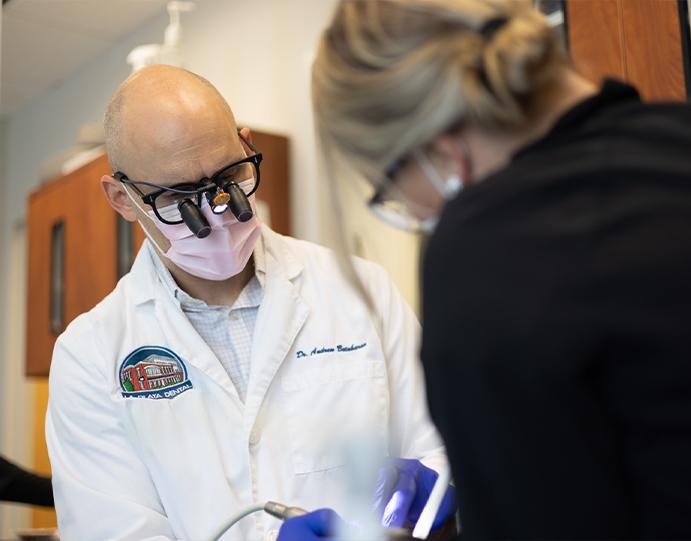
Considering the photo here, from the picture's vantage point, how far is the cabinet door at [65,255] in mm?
3303

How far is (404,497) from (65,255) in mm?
2733

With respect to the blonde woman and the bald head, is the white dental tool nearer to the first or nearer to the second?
the blonde woman

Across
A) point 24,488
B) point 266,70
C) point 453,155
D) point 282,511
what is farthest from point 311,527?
point 266,70

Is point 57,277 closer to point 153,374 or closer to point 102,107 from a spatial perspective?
point 102,107

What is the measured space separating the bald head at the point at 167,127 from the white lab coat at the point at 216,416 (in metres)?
0.24

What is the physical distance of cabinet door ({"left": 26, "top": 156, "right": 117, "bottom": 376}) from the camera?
10.8 feet

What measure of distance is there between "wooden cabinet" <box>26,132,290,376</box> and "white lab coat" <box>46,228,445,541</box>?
1.46 meters

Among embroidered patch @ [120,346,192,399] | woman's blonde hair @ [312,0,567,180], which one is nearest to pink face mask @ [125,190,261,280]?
embroidered patch @ [120,346,192,399]

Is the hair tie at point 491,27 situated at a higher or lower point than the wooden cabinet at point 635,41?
lower

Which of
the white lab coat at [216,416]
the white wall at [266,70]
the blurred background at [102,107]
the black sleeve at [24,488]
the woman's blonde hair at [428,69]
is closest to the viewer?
the woman's blonde hair at [428,69]

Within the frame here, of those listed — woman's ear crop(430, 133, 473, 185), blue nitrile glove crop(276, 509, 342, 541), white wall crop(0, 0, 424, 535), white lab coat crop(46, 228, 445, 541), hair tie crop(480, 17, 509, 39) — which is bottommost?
blue nitrile glove crop(276, 509, 342, 541)

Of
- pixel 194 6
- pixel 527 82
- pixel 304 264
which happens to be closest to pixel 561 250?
pixel 527 82

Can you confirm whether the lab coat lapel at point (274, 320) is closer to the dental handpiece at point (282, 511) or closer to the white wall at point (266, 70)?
the dental handpiece at point (282, 511)

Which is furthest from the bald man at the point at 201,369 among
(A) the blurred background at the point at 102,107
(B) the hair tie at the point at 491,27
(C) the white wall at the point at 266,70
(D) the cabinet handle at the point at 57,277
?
(D) the cabinet handle at the point at 57,277
